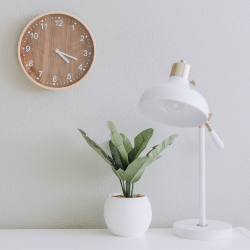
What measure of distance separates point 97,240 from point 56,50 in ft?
2.44

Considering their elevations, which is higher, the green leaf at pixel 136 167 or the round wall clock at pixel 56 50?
the round wall clock at pixel 56 50

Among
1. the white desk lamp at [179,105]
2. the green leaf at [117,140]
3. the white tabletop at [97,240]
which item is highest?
the white desk lamp at [179,105]

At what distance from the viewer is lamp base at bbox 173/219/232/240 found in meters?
1.01

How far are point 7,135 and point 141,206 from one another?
1.99 ft

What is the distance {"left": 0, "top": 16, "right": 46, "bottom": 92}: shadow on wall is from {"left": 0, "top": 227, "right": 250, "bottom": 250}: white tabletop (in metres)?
0.57

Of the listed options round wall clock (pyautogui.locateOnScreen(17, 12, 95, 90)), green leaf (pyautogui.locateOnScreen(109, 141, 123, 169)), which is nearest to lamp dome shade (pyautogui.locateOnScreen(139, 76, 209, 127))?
green leaf (pyautogui.locateOnScreen(109, 141, 123, 169))

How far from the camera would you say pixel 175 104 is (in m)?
Result: 0.73

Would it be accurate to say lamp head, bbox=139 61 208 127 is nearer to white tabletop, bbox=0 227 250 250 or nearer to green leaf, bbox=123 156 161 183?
green leaf, bbox=123 156 161 183

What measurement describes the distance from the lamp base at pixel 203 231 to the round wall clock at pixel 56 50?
0.69m

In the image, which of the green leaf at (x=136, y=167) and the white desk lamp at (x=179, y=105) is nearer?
the white desk lamp at (x=179, y=105)

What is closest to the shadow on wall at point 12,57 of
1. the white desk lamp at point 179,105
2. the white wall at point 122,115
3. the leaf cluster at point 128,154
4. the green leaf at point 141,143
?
the white wall at point 122,115

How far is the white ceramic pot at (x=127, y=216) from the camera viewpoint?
1.02 meters

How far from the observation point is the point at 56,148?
1.20 m

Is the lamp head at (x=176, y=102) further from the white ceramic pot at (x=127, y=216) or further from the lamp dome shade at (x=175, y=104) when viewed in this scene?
the white ceramic pot at (x=127, y=216)
